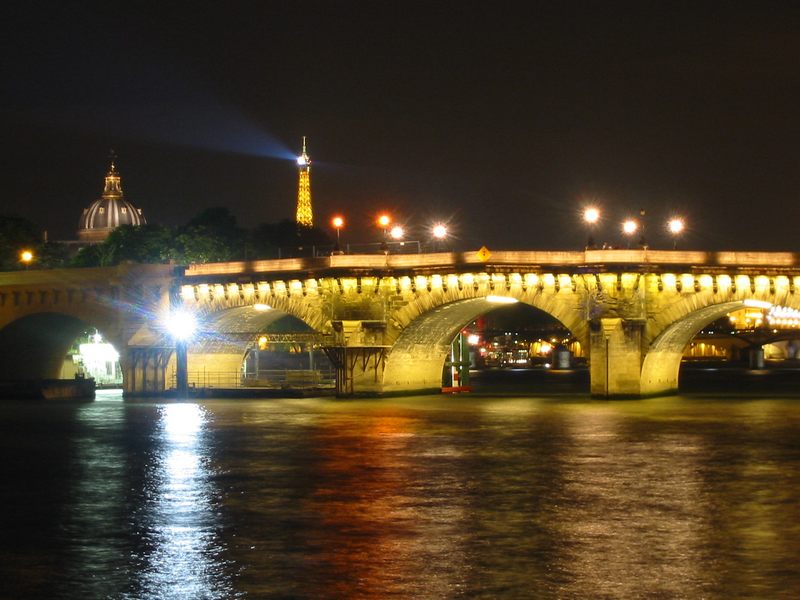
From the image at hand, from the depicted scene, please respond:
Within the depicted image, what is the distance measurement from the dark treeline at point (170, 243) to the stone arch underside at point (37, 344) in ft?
32.0

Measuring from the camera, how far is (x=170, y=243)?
108m

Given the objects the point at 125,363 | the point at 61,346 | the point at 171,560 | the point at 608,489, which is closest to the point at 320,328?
the point at 125,363

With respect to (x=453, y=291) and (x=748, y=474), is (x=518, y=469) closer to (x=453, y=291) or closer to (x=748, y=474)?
(x=748, y=474)

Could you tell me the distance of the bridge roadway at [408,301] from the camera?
66.1 meters

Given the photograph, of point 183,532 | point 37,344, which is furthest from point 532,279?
point 183,532

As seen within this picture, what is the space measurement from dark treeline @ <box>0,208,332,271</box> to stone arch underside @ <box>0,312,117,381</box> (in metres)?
9.77

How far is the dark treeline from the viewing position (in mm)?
104438

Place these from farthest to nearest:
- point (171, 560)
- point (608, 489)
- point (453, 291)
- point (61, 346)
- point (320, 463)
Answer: point (61, 346)
point (453, 291)
point (320, 463)
point (608, 489)
point (171, 560)

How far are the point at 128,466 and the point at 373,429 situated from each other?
1360 cm

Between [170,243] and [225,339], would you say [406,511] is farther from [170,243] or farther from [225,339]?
[170,243]

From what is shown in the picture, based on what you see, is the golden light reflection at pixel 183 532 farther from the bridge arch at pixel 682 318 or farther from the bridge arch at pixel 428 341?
the bridge arch at pixel 682 318

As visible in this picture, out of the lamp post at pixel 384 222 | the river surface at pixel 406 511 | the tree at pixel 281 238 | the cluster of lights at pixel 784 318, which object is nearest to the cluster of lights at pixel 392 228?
the lamp post at pixel 384 222

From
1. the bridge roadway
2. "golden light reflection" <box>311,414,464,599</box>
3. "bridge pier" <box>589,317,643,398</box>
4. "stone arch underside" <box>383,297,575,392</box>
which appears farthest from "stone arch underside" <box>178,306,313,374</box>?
"golden light reflection" <box>311,414,464,599</box>

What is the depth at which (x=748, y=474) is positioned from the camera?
3334 centimetres
